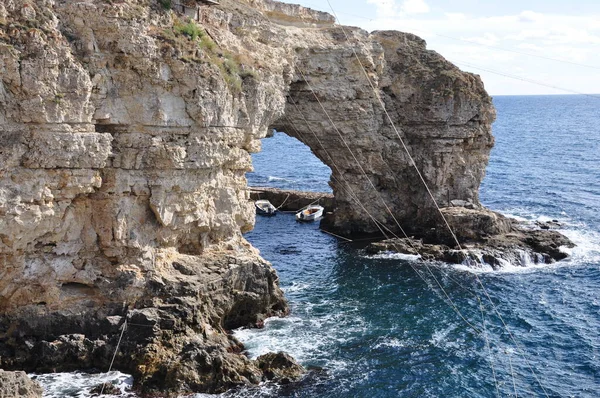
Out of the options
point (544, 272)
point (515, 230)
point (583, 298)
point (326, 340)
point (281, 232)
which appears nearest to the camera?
point (326, 340)

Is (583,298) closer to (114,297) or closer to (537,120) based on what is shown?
(114,297)

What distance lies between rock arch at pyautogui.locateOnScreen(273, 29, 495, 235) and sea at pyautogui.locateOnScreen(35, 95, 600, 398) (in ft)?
17.3

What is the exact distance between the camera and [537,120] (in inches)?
7032

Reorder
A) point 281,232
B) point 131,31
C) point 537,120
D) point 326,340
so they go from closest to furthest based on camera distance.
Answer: point 131,31 → point 326,340 → point 281,232 → point 537,120

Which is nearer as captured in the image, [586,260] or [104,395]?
[104,395]

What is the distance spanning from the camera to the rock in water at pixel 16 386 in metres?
19.7

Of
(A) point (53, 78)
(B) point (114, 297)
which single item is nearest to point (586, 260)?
(B) point (114, 297)

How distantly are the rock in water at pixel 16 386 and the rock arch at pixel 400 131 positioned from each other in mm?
27395

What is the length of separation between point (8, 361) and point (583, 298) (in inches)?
1183

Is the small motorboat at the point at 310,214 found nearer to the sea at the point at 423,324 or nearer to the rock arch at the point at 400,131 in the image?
the sea at the point at 423,324

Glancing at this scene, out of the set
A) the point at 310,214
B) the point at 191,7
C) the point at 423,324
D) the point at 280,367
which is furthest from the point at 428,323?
the point at 310,214

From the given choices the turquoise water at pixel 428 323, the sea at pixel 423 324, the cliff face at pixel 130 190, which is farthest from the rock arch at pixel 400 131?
the cliff face at pixel 130 190

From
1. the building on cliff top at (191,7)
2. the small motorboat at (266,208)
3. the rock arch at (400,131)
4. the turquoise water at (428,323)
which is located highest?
the building on cliff top at (191,7)

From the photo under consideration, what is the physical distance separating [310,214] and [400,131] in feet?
40.8
